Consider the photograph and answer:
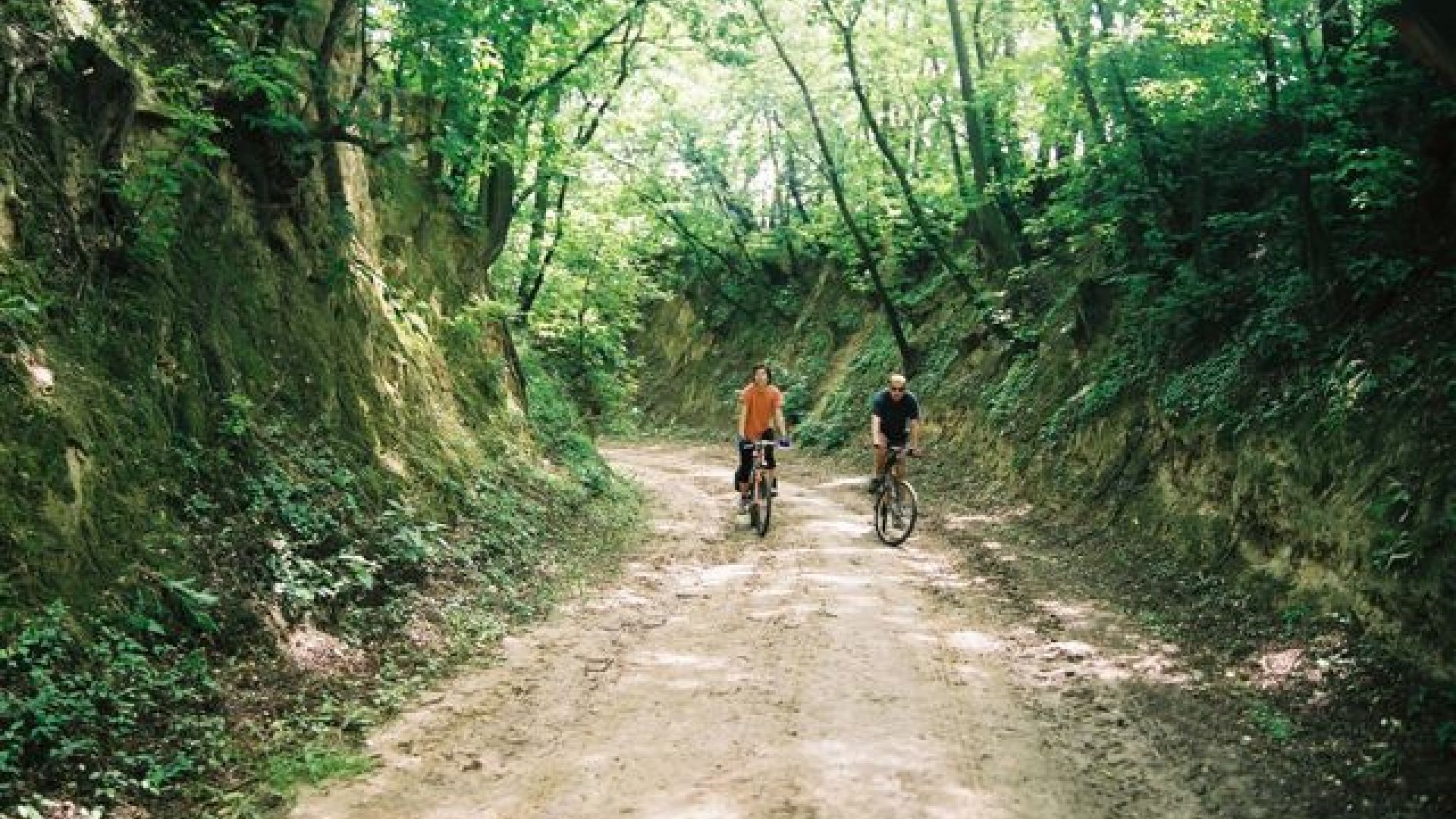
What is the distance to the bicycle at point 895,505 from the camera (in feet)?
42.1

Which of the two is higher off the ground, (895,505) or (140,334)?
(140,334)

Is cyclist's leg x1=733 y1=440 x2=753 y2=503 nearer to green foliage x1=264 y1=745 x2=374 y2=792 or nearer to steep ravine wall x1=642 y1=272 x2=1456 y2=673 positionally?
steep ravine wall x1=642 y1=272 x2=1456 y2=673

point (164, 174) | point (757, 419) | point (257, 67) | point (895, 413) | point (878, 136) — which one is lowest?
point (757, 419)

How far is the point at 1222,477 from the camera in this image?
10.2 meters

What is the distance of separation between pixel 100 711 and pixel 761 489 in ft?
30.6

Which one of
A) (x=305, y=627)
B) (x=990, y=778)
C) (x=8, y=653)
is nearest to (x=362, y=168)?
(x=305, y=627)

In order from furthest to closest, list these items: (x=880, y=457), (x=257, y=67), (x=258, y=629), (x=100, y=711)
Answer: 1. (x=880, y=457)
2. (x=257, y=67)
3. (x=258, y=629)
4. (x=100, y=711)

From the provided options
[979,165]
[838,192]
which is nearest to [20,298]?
[979,165]

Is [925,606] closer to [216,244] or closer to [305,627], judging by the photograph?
[305,627]

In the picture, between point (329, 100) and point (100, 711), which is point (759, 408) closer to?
point (329, 100)

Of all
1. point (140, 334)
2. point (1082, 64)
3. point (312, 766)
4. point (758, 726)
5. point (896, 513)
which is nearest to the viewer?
point (312, 766)

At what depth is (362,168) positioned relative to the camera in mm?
13047

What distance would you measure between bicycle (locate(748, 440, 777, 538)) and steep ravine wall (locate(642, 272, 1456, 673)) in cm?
422

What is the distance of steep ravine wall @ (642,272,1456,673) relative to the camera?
6895 millimetres
